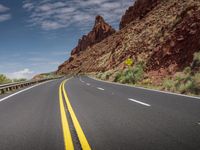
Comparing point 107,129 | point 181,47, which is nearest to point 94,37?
point 181,47

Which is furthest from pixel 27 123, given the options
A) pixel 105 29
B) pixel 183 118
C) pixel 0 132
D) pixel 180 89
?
pixel 105 29

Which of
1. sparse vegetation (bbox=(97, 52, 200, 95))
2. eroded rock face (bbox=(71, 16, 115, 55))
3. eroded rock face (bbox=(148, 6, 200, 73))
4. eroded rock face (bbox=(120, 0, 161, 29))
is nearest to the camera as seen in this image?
sparse vegetation (bbox=(97, 52, 200, 95))

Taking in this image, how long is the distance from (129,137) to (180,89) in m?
12.2

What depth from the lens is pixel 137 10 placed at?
89.3 m

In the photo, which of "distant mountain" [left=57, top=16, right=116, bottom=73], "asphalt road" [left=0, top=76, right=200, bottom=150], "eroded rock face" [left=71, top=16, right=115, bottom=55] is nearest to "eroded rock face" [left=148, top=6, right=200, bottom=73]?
"asphalt road" [left=0, top=76, right=200, bottom=150]

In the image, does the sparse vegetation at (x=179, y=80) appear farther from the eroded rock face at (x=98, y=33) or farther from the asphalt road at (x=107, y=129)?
the eroded rock face at (x=98, y=33)

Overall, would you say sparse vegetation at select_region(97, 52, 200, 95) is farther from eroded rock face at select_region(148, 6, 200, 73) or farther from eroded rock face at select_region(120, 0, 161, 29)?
eroded rock face at select_region(120, 0, 161, 29)

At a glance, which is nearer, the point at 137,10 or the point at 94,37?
the point at 137,10

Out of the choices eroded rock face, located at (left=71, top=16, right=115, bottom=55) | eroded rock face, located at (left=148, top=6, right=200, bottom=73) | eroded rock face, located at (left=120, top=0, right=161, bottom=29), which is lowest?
eroded rock face, located at (left=148, top=6, right=200, bottom=73)

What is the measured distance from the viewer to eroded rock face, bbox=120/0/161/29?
7769 centimetres

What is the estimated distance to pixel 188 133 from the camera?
20.9 feet

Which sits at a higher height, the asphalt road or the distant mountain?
the distant mountain

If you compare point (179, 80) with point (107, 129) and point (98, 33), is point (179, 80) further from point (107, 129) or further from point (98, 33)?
point (98, 33)

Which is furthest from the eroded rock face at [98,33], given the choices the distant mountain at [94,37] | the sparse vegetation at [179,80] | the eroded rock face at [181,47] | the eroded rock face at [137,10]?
the eroded rock face at [181,47]
